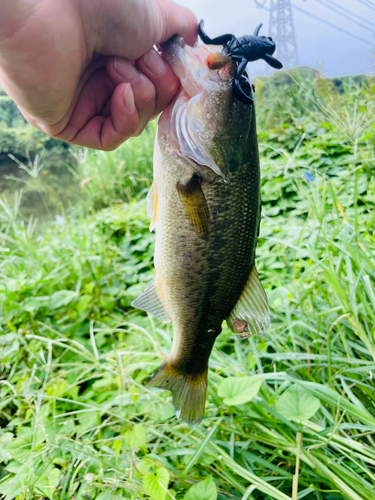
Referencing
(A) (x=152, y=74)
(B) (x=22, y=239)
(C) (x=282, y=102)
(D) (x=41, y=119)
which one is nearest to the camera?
(A) (x=152, y=74)

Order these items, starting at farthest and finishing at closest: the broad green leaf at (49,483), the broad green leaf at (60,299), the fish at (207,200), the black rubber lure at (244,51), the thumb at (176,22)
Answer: the broad green leaf at (60,299)
the broad green leaf at (49,483)
the thumb at (176,22)
the fish at (207,200)
the black rubber lure at (244,51)

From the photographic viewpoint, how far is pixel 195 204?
994mm

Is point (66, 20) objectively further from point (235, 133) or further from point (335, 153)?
point (335, 153)

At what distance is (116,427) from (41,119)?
143 centimetres

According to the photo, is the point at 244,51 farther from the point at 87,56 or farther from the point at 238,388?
the point at 238,388

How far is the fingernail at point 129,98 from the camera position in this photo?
3.88 ft

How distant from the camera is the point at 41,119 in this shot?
51.5 inches

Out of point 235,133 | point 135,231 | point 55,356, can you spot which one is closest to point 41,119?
point 235,133

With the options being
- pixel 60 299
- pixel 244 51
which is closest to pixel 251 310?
pixel 244 51

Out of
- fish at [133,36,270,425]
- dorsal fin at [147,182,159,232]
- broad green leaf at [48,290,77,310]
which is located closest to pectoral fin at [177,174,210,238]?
fish at [133,36,270,425]

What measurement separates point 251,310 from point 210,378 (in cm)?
65

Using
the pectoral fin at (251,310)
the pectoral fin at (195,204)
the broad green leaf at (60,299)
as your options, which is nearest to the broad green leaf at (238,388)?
the pectoral fin at (251,310)

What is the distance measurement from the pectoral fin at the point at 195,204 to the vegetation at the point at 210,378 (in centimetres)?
62

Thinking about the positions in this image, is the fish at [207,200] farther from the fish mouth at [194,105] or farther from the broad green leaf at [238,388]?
the broad green leaf at [238,388]
